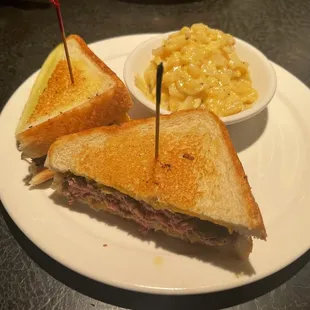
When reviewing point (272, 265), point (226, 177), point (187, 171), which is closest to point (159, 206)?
point (187, 171)

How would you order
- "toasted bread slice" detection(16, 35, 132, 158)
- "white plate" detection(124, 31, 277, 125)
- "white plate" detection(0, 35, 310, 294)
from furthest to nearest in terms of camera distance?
1. "white plate" detection(124, 31, 277, 125)
2. "toasted bread slice" detection(16, 35, 132, 158)
3. "white plate" detection(0, 35, 310, 294)

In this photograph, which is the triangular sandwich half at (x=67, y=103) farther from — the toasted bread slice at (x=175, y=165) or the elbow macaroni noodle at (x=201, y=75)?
the elbow macaroni noodle at (x=201, y=75)

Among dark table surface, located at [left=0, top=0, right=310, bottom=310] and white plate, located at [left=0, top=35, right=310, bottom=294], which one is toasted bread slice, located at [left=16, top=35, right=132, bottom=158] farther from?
dark table surface, located at [left=0, top=0, right=310, bottom=310]

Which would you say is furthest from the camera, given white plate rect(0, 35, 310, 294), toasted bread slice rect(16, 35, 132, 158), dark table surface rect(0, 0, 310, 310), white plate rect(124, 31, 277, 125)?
white plate rect(124, 31, 277, 125)

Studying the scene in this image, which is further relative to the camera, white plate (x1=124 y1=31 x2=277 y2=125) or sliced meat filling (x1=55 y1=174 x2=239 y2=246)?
white plate (x1=124 y1=31 x2=277 y2=125)

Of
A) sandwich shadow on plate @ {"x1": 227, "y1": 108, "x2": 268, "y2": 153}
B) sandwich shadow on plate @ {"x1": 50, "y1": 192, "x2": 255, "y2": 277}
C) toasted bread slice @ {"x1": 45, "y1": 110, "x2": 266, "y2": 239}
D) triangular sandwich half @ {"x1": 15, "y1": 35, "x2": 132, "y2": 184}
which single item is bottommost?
sandwich shadow on plate @ {"x1": 50, "y1": 192, "x2": 255, "y2": 277}

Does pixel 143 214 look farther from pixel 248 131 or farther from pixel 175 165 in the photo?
pixel 248 131

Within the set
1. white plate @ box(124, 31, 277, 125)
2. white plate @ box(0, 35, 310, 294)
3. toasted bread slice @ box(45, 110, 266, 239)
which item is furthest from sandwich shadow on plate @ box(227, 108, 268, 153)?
toasted bread slice @ box(45, 110, 266, 239)

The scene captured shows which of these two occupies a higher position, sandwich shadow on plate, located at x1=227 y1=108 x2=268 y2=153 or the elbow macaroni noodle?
the elbow macaroni noodle

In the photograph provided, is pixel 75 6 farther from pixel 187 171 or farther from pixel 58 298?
pixel 58 298
